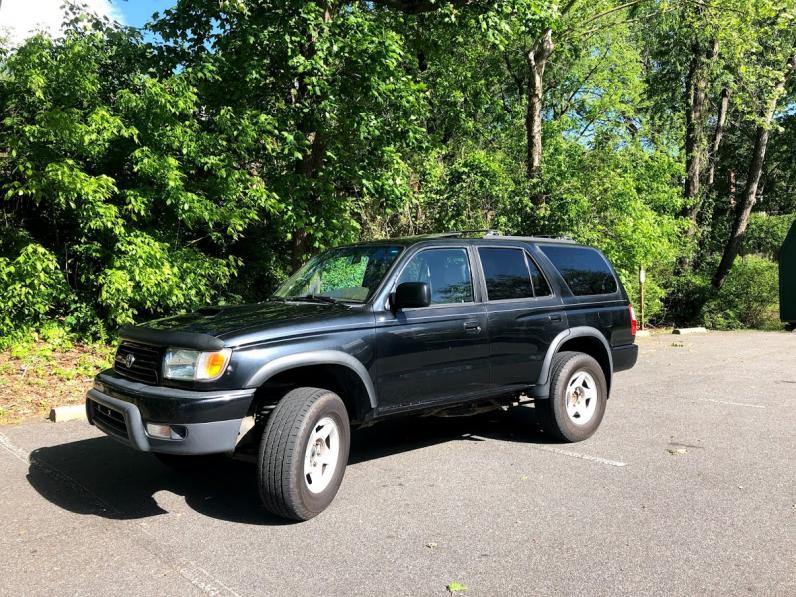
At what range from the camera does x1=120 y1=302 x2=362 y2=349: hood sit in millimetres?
4184

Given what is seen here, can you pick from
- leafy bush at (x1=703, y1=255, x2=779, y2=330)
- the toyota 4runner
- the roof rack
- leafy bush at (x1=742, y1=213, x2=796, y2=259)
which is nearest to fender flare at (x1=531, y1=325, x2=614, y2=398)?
the toyota 4runner

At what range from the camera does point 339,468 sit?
4.56m

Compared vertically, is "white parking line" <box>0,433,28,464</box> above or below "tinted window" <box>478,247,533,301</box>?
below

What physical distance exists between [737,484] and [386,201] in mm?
7156

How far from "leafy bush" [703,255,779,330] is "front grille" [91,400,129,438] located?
20.0 meters

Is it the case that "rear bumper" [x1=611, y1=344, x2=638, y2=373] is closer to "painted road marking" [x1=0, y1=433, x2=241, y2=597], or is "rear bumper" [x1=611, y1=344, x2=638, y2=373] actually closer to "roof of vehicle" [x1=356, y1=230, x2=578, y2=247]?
"roof of vehicle" [x1=356, y1=230, x2=578, y2=247]

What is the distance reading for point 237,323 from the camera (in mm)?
4406

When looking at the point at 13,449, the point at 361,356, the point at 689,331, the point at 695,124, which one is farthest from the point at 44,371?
the point at 695,124

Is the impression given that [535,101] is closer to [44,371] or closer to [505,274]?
[505,274]

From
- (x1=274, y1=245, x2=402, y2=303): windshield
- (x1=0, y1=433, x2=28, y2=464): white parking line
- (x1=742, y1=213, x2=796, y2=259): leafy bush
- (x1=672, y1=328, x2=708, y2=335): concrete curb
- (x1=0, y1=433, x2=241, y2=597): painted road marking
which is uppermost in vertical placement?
(x1=742, y1=213, x2=796, y2=259): leafy bush

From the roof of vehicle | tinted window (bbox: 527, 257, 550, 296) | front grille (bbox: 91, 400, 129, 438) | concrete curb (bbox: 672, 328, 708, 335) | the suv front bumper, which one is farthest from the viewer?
concrete curb (bbox: 672, 328, 708, 335)

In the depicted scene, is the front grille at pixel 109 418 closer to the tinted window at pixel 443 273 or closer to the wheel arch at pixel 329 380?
the wheel arch at pixel 329 380

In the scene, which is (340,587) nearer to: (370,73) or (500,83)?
(370,73)

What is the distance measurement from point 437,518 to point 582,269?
10.9 ft
